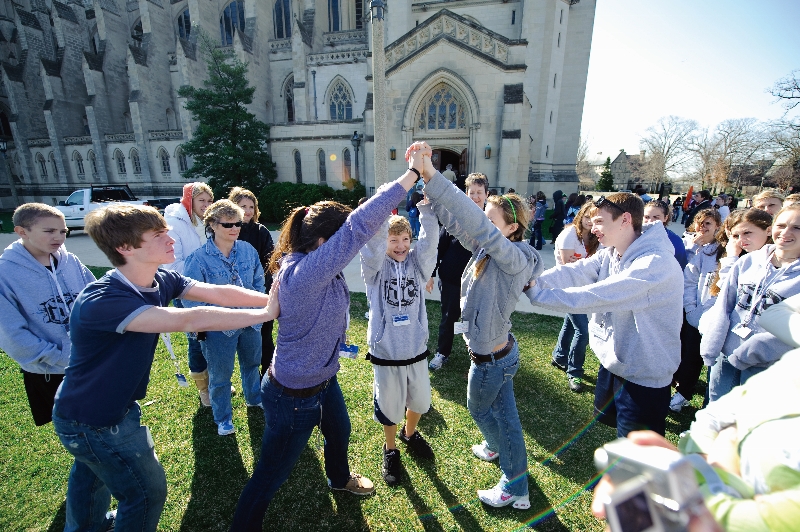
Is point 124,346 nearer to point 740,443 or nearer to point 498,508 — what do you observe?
point 740,443

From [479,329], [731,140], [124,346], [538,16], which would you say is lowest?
[479,329]

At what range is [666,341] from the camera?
2.14 meters

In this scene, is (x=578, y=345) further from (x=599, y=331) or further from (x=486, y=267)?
(x=486, y=267)

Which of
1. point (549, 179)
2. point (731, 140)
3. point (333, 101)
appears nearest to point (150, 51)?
point (333, 101)

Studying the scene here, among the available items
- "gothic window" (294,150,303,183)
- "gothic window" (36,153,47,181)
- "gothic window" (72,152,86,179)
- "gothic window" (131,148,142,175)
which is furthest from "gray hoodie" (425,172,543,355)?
"gothic window" (36,153,47,181)

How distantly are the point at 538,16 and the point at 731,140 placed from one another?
3215 centimetres

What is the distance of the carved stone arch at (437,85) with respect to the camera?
16406mm

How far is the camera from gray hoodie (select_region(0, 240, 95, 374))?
241 cm

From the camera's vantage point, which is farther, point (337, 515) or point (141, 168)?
point (141, 168)

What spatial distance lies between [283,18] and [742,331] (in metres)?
34.9

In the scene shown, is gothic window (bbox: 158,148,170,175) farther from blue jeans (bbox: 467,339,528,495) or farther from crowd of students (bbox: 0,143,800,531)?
blue jeans (bbox: 467,339,528,495)

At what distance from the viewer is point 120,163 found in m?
28.3

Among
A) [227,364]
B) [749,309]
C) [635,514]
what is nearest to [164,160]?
[227,364]

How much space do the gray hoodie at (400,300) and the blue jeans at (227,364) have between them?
1.39m
